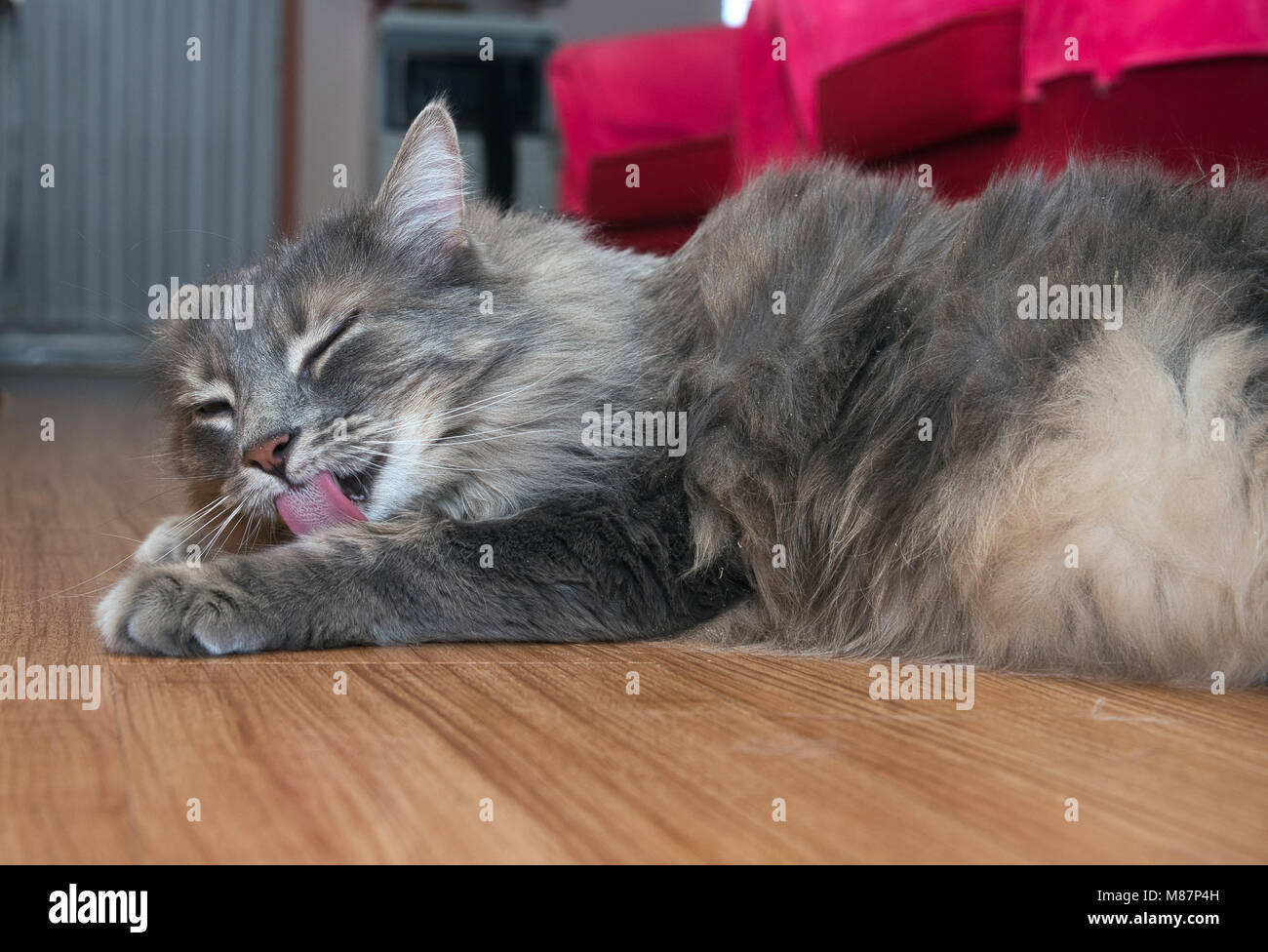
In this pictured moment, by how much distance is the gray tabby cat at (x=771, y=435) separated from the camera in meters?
1.37

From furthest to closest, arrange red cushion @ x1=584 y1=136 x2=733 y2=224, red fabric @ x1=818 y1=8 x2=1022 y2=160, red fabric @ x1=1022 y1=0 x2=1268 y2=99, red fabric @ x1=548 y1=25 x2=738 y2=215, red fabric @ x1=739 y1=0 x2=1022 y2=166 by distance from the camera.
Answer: red fabric @ x1=548 y1=25 x2=738 y2=215 < red cushion @ x1=584 y1=136 x2=733 y2=224 < red fabric @ x1=739 y1=0 x2=1022 y2=166 < red fabric @ x1=818 y1=8 x2=1022 y2=160 < red fabric @ x1=1022 y1=0 x2=1268 y2=99

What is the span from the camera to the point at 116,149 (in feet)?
26.5

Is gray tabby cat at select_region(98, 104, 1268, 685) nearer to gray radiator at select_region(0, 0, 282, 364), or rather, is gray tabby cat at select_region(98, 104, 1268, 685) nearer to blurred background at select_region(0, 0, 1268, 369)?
blurred background at select_region(0, 0, 1268, 369)

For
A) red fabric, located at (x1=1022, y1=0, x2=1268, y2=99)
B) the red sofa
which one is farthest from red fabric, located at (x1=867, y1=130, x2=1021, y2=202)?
red fabric, located at (x1=1022, y1=0, x2=1268, y2=99)

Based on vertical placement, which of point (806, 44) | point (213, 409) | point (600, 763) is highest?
point (806, 44)

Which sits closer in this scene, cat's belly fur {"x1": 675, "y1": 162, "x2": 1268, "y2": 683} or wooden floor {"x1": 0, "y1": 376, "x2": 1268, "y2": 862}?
wooden floor {"x1": 0, "y1": 376, "x2": 1268, "y2": 862}

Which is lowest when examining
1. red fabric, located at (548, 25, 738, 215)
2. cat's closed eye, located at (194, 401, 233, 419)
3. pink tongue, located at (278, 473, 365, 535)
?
pink tongue, located at (278, 473, 365, 535)

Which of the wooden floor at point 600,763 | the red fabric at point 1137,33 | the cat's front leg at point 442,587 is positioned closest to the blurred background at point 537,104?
the red fabric at point 1137,33

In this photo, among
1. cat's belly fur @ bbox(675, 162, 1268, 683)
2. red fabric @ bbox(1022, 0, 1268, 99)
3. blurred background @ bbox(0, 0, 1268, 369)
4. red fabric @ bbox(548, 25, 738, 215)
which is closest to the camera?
cat's belly fur @ bbox(675, 162, 1268, 683)

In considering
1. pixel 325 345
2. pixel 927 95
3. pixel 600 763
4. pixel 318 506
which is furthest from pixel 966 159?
pixel 600 763

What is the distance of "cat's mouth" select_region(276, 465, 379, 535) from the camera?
5.07ft

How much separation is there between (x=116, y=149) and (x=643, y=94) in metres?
5.08

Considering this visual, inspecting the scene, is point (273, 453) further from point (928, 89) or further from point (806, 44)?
point (806, 44)
